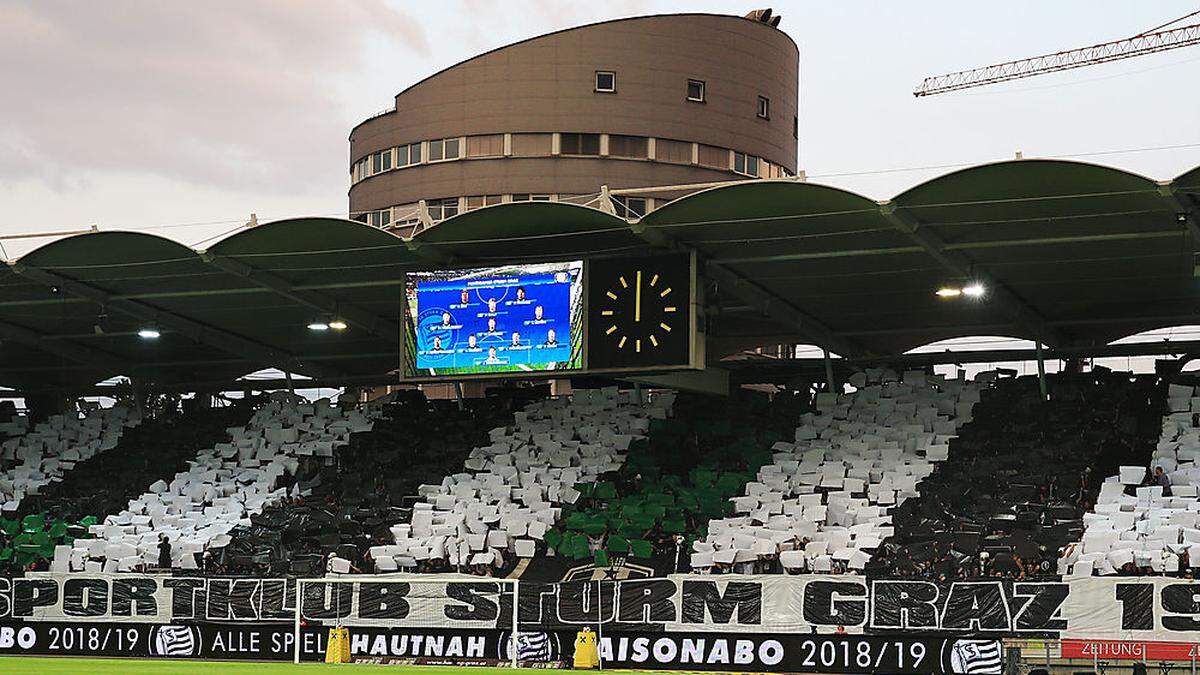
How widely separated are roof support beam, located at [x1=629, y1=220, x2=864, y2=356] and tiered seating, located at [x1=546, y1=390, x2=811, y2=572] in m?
1.73

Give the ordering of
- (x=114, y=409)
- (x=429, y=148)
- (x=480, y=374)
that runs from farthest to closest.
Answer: (x=429, y=148) → (x=114, y=409) → (x=480, y=374)

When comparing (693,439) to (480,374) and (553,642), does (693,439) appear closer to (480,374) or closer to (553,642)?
(480,374)

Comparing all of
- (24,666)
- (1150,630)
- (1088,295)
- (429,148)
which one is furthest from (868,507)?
(429,148)

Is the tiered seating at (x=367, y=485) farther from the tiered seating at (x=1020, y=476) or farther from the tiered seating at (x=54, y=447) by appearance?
the tiered seating at (x=1020, y=476)

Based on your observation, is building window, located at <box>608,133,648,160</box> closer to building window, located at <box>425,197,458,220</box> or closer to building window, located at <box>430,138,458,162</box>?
building window, located at <box>430,138,458,162</box>

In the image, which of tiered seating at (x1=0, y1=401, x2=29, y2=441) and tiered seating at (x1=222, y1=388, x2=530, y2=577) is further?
tiered seating at (x1=0, y1=401, x2=29, y2=441)

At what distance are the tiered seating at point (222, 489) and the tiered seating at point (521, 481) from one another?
4.50 metres

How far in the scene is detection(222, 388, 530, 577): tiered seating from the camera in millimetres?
36375

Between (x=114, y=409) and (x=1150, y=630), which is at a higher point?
(x=114, y=409)

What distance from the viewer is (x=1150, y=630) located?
25.9 meters

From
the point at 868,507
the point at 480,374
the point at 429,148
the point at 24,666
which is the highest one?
the point at 429,148

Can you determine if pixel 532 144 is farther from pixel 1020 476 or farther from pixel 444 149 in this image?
pixel 1020 476

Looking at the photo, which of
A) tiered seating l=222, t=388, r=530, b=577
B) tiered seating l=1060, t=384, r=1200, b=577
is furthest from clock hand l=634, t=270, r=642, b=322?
tiered seating l=1060, t=384, r=1200, b=577

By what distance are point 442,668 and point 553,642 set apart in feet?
6.43
